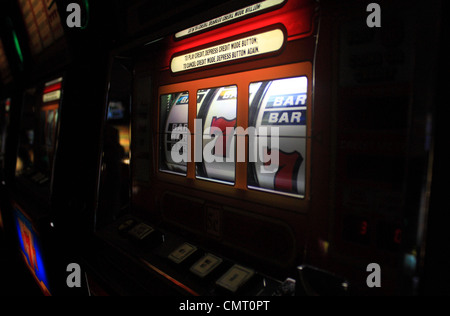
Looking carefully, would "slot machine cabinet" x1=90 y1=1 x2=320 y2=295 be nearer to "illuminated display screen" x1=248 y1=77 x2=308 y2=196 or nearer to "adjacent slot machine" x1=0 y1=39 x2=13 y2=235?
"illuminated display screen" x1=248 y1=77 x2=308 y2=196

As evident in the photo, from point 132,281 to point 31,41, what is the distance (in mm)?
2947

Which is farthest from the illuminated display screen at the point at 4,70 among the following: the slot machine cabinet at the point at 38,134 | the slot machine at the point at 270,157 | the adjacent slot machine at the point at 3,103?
the slot machine at the point at 270,157

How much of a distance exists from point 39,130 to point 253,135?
9.36ft

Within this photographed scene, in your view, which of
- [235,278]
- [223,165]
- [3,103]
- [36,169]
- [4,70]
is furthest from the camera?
[3,103]

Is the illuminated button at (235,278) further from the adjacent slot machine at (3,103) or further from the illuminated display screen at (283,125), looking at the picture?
the adjacent slot machine at (3,103)

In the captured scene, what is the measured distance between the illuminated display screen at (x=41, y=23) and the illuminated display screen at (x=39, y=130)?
0.38m

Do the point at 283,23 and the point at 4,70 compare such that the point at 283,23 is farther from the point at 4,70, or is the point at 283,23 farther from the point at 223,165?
the point at 4,70

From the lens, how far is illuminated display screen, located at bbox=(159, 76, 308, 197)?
3.47ft

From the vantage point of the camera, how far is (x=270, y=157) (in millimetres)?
1123

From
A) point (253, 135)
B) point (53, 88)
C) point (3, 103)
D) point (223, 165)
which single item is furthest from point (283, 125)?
point (3, 103)

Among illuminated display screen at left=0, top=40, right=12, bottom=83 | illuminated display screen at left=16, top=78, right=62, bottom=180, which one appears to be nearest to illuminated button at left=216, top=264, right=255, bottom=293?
illuminated display screen at left=16, top=78, right=62, bottom=180

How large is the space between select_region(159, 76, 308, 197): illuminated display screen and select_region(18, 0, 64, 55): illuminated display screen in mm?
1571
